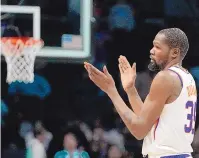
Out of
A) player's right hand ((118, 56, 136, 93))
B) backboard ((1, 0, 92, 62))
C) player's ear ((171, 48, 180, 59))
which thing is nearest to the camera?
player's ear ((171, 48, 180, 59))

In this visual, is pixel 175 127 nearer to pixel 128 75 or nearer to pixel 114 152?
pixel 128 75

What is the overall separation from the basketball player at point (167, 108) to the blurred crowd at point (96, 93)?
12.8ft

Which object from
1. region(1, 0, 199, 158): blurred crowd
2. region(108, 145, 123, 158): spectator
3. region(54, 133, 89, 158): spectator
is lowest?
region(108, 145, 123, 158): spectator

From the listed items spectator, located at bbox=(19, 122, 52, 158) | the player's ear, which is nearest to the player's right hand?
the player's ear

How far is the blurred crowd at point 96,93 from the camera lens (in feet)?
25.5

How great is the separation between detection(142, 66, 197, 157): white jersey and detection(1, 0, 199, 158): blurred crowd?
3.90 metres

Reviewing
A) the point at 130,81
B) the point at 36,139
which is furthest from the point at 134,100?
the point at 36,139

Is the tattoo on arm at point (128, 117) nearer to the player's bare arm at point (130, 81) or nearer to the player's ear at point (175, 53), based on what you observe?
the player's bare arm at point (130, 81)

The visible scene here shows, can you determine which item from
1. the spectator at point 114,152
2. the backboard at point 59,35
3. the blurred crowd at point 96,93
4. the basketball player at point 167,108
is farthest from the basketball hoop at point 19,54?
the basketball player at point 167,108

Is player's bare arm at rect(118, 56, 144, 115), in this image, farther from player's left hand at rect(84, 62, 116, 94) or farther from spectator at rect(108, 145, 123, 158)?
spectator at rect(108, 145, 123, 158)

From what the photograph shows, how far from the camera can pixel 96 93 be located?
8.30 m

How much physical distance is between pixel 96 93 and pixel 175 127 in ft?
15.4

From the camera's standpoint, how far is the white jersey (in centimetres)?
361

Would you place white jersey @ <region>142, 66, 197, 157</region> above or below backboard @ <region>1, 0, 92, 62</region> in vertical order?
below
